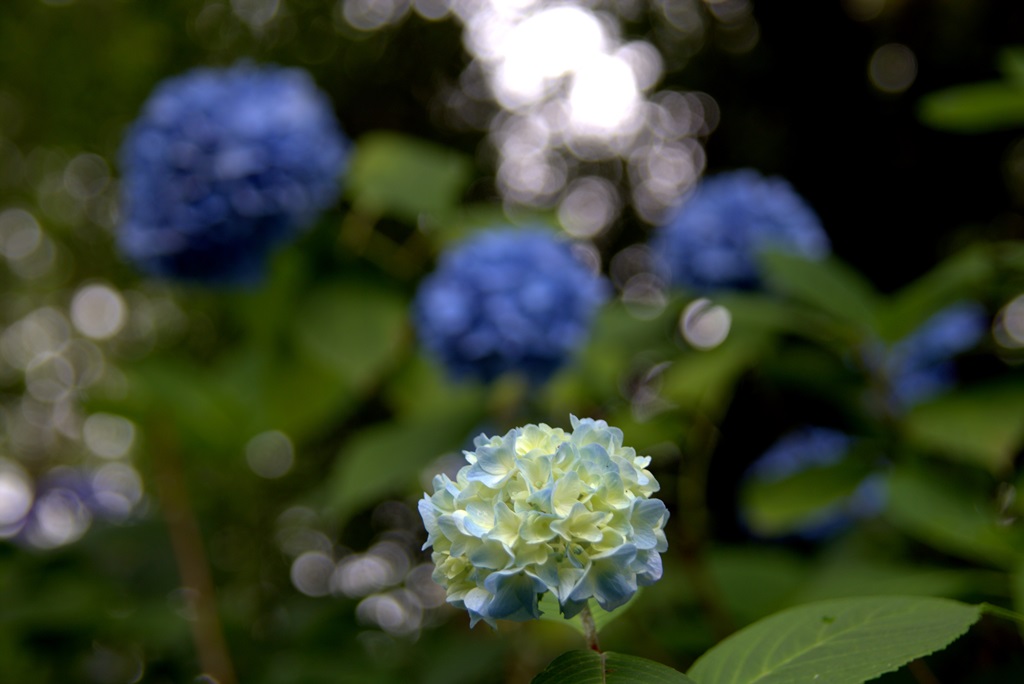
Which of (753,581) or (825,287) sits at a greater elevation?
(825,287)

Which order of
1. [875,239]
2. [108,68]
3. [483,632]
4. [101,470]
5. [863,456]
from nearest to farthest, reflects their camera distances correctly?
1. [863,456]
2. [483,632]
3. [875,239]
4. [108,68]
5. [101,470]

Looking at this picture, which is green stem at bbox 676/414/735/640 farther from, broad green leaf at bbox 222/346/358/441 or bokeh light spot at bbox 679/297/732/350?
broad green leaf at bbox 222/346/358/441

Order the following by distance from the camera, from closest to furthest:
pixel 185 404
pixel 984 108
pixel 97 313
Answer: pixel 984 108
pixel 185 404
pixel 97 313

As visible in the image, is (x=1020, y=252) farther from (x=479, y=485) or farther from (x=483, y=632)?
(x=483, y=632)

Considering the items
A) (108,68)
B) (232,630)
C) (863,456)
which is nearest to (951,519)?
(863,456)

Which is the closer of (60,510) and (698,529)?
(698,529)

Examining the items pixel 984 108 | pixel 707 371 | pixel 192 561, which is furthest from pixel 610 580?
pixel 192 561

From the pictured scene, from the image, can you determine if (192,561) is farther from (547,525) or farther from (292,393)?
(547,525)
